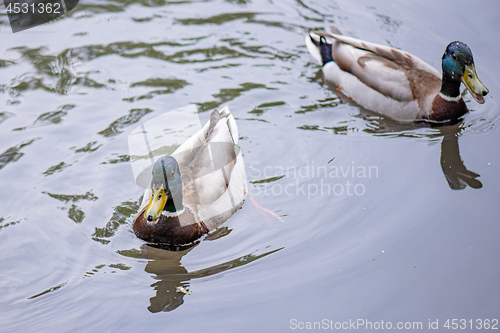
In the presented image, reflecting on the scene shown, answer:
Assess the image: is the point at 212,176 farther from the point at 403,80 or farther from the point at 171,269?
the point at 403,80

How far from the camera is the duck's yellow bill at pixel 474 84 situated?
622 cm

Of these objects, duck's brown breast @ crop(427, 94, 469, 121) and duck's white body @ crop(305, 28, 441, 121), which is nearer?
duck's brown breast @ crop(427, 94, 469, 121)

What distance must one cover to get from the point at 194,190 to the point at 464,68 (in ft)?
12.6

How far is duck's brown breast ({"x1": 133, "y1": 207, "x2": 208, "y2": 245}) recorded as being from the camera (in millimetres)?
4820

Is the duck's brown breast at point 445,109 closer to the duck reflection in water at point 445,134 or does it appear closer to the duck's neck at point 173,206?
the duck reflection in water at point 445,134

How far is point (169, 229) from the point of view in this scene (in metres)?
4.83

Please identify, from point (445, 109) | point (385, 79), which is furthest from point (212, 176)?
point (445, 109)

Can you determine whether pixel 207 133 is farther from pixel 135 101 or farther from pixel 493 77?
pixel 493 77

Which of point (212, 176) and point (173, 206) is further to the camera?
point (212, 176)

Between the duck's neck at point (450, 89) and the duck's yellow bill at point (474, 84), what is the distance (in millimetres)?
179

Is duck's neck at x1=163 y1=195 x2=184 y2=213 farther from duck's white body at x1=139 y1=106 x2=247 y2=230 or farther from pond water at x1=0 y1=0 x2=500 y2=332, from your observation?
pond water at x1=0 y1=0 x2=500 y2=332

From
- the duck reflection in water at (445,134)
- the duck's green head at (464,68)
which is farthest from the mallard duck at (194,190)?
the duck's green head at (464,68)

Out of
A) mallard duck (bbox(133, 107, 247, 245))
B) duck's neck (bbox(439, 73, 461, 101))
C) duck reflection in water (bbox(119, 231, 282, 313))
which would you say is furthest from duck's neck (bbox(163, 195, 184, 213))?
duck's neck (bbox(439, 73, 461, 101))

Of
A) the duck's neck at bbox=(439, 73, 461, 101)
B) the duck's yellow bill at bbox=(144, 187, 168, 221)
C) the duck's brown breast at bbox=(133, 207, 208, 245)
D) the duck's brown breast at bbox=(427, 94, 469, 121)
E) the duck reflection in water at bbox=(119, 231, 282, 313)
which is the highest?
the duck's neck at bbox=(439, 73, 461, 101)
